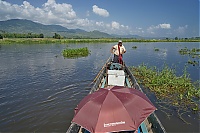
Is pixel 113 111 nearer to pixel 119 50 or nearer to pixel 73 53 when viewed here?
pixel 119 50

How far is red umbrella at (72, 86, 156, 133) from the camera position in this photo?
11.4ft

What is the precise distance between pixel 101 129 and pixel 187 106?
676 cm

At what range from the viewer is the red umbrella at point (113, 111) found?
3.47m

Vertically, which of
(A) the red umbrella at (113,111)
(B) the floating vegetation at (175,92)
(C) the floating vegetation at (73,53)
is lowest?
(B) the floating vegetation at (175,92)

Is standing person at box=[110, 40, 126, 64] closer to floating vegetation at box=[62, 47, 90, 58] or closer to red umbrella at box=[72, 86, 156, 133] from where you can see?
red umbrella at box=[72, 86, 156, 133]

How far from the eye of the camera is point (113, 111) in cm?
360

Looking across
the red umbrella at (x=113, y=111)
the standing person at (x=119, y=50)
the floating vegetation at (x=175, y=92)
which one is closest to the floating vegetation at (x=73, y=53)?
the standing person at (x=119, y=50)

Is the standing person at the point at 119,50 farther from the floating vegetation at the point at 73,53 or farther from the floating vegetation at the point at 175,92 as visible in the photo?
the floating vegetation at the point at 73,53

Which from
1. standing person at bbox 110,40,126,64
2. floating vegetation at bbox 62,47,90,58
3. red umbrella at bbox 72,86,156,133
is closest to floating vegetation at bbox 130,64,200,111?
standing person at bbox 110,40,126,64

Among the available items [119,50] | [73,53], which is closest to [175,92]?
[119,50]

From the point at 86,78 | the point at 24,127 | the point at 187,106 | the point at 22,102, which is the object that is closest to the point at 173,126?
the point at 187,106

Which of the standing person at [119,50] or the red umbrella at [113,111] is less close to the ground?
the standing person at [119,50]

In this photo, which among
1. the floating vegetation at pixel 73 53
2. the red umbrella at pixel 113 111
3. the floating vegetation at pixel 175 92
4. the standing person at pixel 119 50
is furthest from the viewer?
the floating vegetation at pixel 73 53

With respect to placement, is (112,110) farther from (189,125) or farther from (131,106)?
(189,125)
